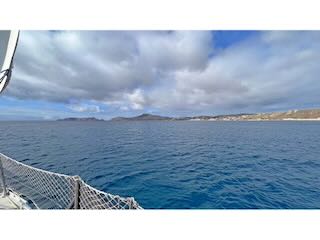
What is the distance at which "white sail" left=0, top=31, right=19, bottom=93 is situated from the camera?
5.56 feet

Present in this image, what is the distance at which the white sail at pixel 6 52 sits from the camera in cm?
169

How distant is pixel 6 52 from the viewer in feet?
5.91

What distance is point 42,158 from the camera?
8.17 metres

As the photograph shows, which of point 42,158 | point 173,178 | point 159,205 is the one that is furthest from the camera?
point 42,158
